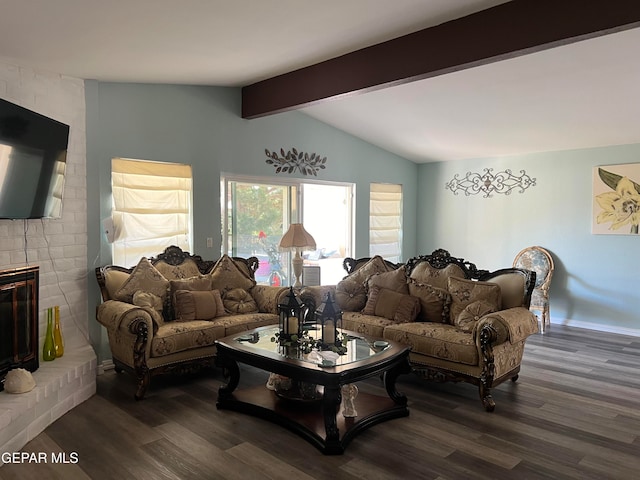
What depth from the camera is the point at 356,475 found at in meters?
2.63

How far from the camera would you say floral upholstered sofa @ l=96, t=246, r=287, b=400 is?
3.79 metres

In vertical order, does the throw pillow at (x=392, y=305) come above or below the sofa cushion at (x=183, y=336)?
above

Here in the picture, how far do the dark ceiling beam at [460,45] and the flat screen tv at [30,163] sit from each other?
2146mm

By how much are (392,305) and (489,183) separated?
359cm

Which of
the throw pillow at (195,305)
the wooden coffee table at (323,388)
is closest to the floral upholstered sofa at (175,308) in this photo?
the throw pillow at (195,305)

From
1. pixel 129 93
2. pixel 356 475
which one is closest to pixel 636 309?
pixel 356 475

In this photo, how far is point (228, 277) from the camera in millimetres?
4863

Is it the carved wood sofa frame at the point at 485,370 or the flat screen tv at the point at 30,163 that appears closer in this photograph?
the flat screen tv at the point at 30,163

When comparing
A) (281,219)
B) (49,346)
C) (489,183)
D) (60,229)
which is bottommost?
(49,346)

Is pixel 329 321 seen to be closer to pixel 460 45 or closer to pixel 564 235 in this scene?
pixel 460 45

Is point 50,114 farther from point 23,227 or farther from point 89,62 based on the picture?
point 23,227

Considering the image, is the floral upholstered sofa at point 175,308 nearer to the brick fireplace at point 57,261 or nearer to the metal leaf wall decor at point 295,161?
the brick fireplace at point 57,261

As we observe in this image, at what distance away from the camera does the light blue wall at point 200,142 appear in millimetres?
4438

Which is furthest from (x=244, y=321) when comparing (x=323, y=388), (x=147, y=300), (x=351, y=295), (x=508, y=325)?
(x=508, y=325)
